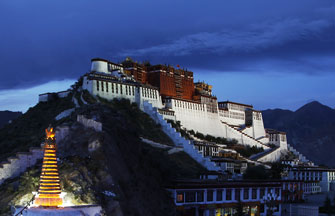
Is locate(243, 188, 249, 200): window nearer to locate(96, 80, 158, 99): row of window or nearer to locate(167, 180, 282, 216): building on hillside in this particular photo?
locate(167, 180, 282, 216): building on hillside

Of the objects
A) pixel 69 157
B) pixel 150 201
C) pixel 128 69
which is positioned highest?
pixel 128 69

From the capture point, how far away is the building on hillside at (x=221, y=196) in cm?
4444

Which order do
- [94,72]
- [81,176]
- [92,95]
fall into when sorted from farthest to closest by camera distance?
1. [94,72]
2. [92,95]
3. [81,176]

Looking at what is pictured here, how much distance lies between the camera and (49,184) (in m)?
28.7

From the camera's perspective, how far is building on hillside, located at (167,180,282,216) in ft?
146

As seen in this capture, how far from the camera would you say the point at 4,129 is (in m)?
76.3

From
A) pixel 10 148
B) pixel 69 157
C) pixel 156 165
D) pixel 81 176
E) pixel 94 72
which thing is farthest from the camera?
pixel 94 72

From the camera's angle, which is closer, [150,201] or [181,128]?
[150,201]

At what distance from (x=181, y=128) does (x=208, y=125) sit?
10.3 meters

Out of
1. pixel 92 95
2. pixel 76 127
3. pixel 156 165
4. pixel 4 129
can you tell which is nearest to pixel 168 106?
pixel 92 95

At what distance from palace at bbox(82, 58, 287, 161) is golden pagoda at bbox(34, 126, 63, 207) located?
147 ft

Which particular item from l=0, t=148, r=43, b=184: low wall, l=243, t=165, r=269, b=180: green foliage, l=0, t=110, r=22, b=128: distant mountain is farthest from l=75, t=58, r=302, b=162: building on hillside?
l=0, t=110, r=22, b=128: distant mountain

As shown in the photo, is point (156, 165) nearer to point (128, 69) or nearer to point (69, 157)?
point (69, 157)

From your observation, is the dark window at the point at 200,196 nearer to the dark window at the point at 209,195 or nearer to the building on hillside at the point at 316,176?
the dark window at the point at 209,195
